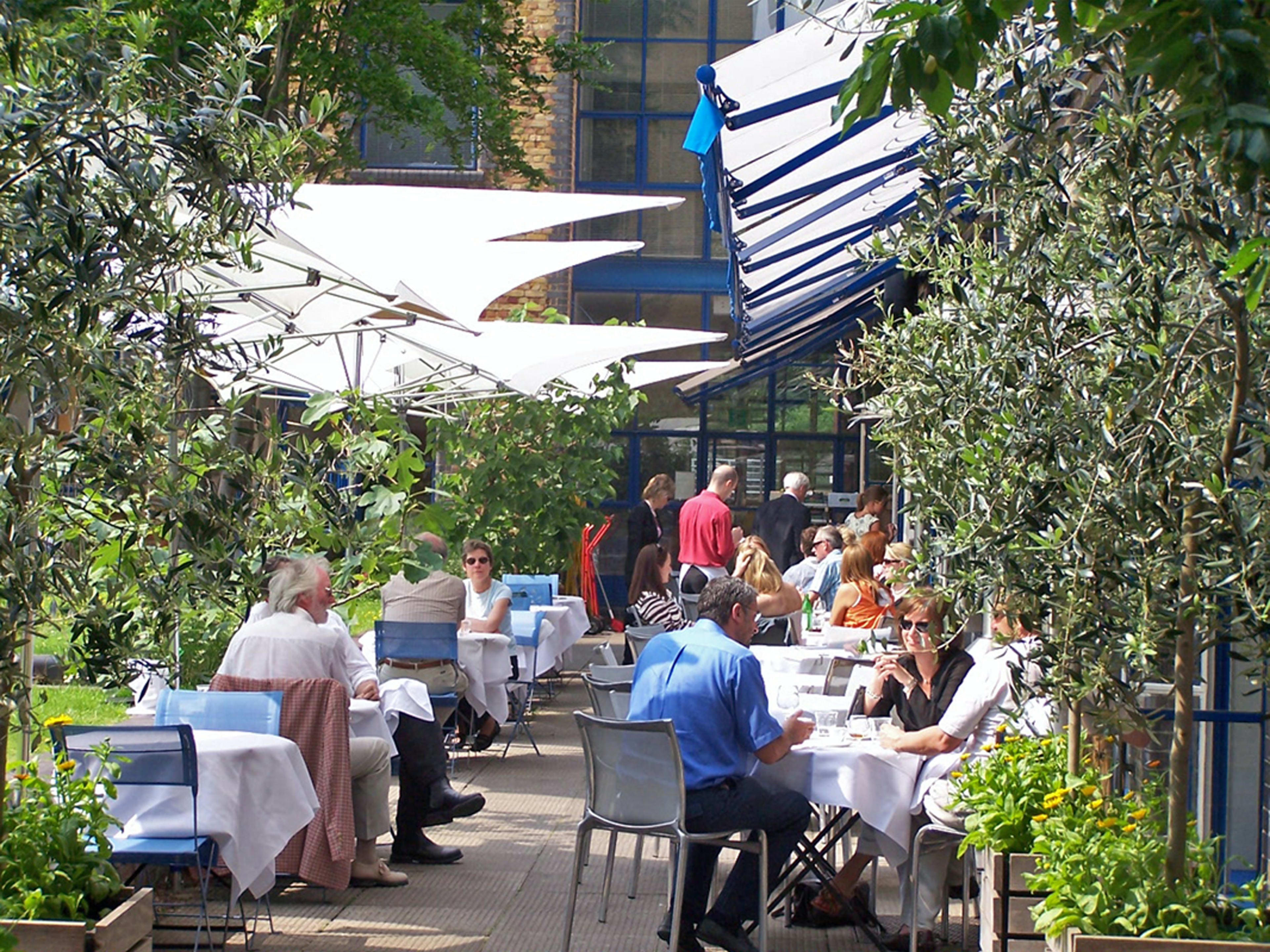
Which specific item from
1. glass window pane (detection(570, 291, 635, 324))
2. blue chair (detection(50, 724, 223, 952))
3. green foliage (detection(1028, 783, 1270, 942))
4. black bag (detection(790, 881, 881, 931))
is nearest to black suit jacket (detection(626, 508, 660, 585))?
glass window pane (detection(570, 291, 635, 324))

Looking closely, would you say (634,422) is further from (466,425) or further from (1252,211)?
(1252,211)

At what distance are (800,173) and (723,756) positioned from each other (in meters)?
4.50

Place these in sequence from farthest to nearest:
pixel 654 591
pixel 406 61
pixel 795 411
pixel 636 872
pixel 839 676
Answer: pixel 795 411
pixel 406 61
pixel 654 591
pixel 839 676
pixel 636 872

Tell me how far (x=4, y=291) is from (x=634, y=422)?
16.3 meters

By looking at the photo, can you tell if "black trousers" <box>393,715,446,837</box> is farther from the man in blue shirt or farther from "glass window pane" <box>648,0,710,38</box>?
"glass window pane" <box>648,0,710,38</box>

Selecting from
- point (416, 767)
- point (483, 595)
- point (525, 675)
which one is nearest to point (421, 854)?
point (416, 767)

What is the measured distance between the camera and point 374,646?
29.2 feet

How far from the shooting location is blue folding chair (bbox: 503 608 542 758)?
10.5 metres

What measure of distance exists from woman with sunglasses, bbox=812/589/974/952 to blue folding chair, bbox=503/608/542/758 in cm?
433

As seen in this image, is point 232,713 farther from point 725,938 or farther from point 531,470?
point 531,470

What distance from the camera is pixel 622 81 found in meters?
20.0

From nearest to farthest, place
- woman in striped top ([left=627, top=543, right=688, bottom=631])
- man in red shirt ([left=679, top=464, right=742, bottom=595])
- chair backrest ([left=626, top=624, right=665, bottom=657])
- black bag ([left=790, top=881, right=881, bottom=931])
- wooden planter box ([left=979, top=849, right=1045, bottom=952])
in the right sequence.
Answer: wooden planter box ([left=979, top=849, right=1045, bottom=952])
black bag ([left=790, top=881, right=881, bottom=931])
chair backrest ([left=626, top=624, right=665, bottom=657])
woman in striped top ([left=627, top=543, right=688, bottom=631])
man in red shirt ([left=679, top=464, right=742, bottom=595])

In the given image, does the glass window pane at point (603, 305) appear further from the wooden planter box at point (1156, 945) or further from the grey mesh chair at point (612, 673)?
the wooden planter box at point (1156, 945)

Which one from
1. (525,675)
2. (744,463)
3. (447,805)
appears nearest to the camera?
(447,805)
